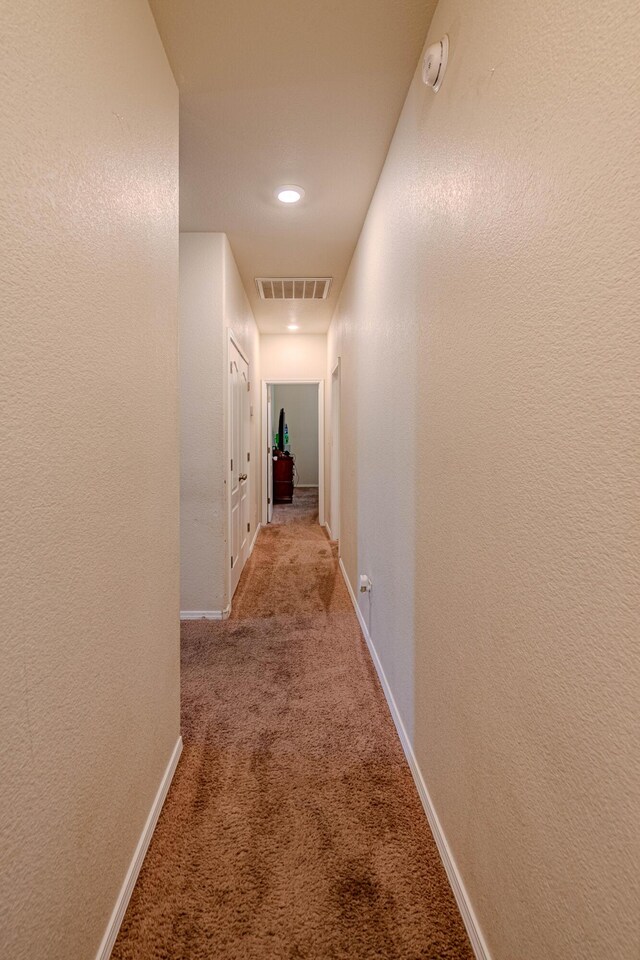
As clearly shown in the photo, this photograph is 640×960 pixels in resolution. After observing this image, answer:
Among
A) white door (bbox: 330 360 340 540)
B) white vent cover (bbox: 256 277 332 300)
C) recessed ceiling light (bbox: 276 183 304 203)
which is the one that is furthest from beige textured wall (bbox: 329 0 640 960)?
white door (bbox: 330 360 340 540)

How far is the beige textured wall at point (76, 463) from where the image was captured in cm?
75

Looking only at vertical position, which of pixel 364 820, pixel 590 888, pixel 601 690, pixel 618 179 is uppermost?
pixel 618 179

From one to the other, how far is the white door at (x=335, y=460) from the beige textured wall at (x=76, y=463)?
11.2 ft

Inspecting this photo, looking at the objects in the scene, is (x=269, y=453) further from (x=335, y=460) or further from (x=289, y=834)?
(x=289, y=834)

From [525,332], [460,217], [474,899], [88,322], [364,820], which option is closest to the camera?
[525,332]

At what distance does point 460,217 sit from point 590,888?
1386mm

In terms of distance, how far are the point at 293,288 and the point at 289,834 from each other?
396 centimetres

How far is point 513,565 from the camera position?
3.04ft

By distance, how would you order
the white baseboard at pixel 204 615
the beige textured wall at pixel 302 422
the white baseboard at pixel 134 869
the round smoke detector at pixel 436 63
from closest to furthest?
the white baseboard at pixel 134 869 → the round smoke detector at pixel 436 63 → the white baseboard at pixel 204 615 → the beige textured wall at pixel 302 422

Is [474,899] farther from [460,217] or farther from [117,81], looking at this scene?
[117,81]

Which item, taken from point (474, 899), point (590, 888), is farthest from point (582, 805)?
point (474, 899)

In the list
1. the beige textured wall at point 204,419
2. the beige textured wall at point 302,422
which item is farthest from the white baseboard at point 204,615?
the beige textured wall at point 302,422

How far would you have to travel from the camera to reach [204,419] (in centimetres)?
308

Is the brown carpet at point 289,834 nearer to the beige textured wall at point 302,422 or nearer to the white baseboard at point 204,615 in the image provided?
the white baseboard at point 204,615
